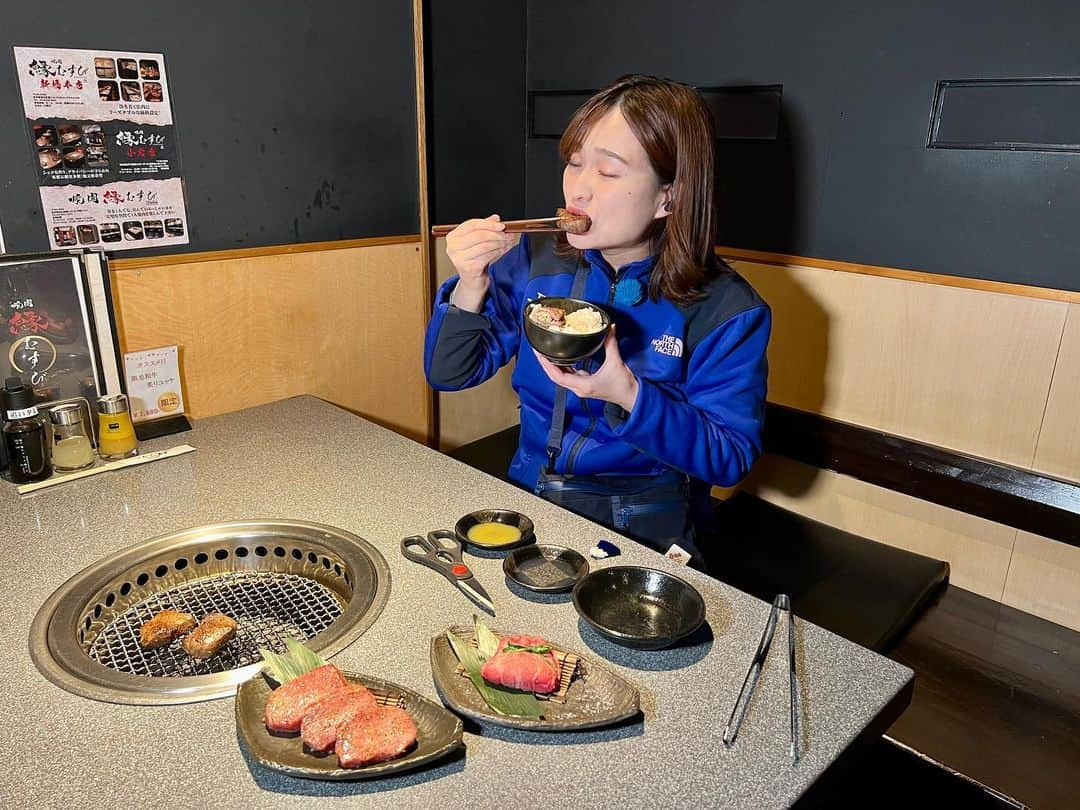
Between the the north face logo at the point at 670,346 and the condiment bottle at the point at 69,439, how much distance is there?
1200 mm

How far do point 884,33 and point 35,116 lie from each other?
2026 millimetres

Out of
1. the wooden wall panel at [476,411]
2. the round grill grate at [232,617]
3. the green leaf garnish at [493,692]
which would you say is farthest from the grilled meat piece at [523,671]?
the wooden wall panel at [476,411]

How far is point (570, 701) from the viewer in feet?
3.15

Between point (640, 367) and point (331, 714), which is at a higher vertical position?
point (640, 367)

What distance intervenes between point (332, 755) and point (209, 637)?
36cm

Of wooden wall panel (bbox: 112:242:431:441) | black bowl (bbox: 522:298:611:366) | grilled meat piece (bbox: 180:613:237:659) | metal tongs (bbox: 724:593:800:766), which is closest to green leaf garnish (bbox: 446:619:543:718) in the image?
metal tongs (bbox: 724:593:800:766)

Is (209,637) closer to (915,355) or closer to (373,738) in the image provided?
(373,738)

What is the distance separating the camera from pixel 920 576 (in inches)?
79.6

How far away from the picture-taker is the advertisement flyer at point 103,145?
1.69 metres

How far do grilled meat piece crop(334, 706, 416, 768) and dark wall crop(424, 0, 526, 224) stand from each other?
1.96 m

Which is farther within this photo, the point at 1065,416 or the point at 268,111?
the point at 268,111

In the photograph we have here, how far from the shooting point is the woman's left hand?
1364mm

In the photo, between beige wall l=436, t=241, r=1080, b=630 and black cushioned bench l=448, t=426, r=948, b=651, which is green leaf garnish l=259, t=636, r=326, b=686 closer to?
black cushioned bench l=448, t=426, r=948, b=651

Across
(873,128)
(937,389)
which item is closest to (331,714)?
(937,389)
